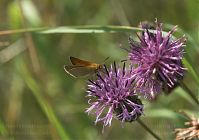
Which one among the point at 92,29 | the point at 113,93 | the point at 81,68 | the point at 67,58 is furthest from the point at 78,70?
the point at 67,58

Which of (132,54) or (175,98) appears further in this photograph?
(175,98)

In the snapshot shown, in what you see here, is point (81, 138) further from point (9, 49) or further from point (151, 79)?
point (151, 79)

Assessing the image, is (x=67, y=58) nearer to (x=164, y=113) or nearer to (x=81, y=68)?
(x=164, y=113)

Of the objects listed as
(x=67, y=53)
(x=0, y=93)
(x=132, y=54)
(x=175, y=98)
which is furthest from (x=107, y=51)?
(x=132, y=54)

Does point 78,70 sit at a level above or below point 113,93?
above

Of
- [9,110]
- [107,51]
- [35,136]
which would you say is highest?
[107,51]

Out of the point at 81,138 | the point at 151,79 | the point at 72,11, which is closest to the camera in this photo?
the point at 151,79
